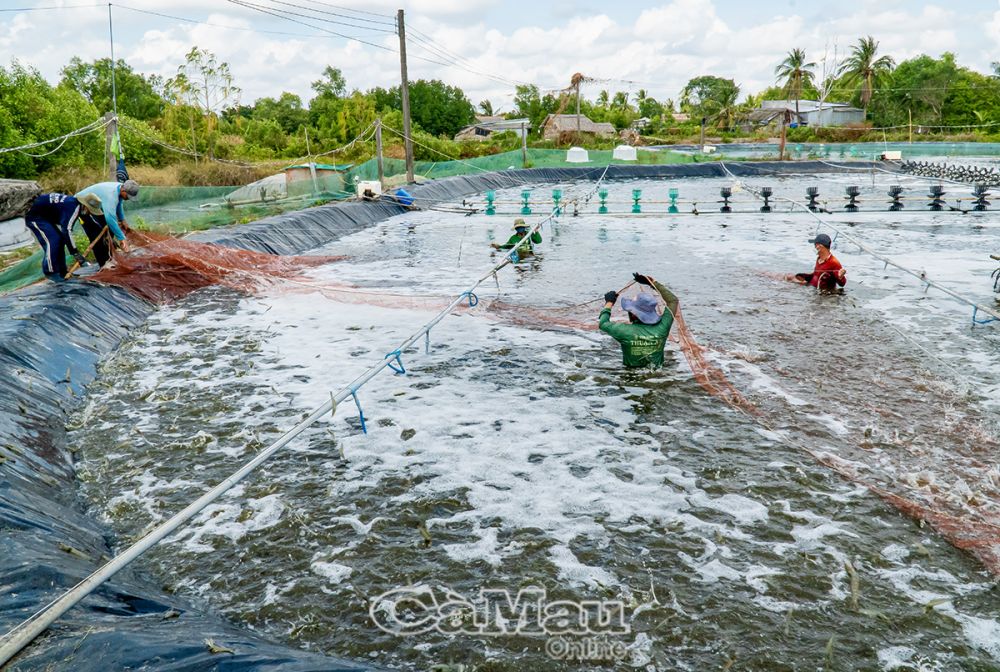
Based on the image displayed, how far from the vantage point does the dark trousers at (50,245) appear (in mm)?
9836

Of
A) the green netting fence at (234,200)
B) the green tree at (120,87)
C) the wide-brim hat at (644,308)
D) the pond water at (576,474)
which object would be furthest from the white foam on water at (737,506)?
the green tree at (120,87)

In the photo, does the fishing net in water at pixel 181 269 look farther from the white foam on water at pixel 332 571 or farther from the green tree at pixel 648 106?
the green tree at pixel 648 106

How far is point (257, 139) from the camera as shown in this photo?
40.8 metres

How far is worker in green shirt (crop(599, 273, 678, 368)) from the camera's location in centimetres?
788

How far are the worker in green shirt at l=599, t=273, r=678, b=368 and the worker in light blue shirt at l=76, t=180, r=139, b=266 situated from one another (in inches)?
291

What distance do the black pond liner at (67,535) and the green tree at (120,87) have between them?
133ft

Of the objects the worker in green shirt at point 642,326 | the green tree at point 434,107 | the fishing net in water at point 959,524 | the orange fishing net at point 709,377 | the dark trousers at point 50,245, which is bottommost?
the fishing net in water at point 959,524

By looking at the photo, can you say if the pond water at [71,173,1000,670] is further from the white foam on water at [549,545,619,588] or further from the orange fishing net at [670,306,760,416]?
the orange fishing net at [670,306,760,416]

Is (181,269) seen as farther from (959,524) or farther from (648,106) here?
(648,106)

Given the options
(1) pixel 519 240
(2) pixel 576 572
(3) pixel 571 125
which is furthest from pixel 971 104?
(2) pixel 576 572

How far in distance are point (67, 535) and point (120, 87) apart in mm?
51983

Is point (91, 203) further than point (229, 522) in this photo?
Yes

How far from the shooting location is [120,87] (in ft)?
157

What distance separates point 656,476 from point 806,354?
13.2ft
